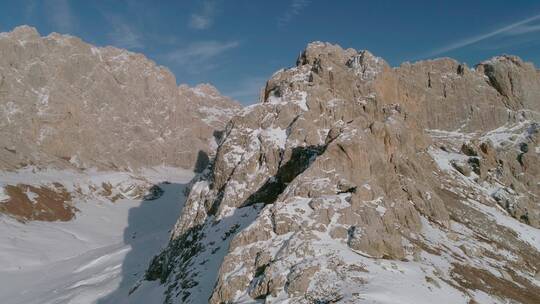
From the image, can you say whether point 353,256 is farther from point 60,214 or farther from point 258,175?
point 60,214

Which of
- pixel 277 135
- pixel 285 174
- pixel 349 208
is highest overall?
pixel 277 135

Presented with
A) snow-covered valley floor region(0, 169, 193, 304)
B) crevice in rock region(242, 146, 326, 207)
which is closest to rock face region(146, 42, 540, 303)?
crevice in rock region(242, 146, 326, 207)

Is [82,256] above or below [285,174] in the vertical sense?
below

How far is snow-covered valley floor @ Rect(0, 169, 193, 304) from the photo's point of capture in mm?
59781

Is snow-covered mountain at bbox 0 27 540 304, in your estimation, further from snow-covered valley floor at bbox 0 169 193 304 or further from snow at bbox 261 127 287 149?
snow-covered valley floor at bbox 0 169 193 304

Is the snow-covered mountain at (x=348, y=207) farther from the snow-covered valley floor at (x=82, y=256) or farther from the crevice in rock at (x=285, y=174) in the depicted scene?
the snow-covered valley floor at (x=82, y=256)

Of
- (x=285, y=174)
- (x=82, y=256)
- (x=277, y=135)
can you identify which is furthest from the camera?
(x=82, y=256)

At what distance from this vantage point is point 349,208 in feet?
108

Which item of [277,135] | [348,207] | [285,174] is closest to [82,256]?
[277,135]

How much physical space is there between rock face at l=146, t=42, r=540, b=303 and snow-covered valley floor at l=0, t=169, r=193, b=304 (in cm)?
1041

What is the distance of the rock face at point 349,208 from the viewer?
28.0m

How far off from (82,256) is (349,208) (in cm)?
8658

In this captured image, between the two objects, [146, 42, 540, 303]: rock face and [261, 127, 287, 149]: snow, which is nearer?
[146, 42, 540, 303]: rock face

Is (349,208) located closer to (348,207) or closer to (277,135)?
(348,207)
